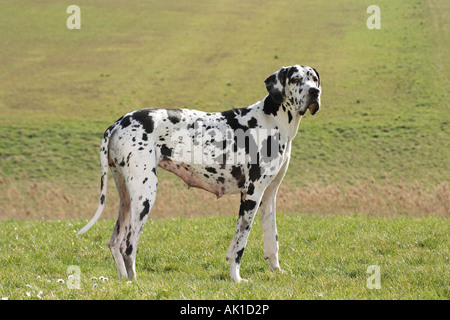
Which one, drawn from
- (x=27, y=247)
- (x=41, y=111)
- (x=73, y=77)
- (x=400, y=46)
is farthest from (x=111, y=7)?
(x=27, y=247)

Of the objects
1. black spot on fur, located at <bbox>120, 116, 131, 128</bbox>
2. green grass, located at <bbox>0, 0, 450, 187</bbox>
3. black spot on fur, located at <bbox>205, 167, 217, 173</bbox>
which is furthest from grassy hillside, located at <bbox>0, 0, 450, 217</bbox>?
black spot on fur, located at <bbox>120, 116, 131, 128</bbox>

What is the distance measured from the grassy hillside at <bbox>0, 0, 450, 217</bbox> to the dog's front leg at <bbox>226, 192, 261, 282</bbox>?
796 cm

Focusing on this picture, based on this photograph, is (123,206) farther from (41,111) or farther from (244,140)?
(41,111)

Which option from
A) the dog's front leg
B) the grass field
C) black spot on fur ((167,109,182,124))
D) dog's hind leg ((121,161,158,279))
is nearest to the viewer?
dog's hind leg ((121,161,158,279))

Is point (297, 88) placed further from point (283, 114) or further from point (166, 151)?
point (166, 151)

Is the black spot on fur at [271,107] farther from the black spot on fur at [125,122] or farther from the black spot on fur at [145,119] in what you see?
the black spot on fur at [125,122]

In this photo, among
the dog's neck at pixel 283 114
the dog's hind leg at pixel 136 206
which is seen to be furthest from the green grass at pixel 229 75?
the dog's hind leg at pixel 136 206

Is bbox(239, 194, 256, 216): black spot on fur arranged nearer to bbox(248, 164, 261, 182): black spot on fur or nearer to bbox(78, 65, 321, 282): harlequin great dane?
bbox(78, 65, 321, 282): harlequin great dane

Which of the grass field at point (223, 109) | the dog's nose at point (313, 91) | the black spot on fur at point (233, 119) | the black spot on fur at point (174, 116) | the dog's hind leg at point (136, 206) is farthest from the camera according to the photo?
the grass field at point (223, 109)

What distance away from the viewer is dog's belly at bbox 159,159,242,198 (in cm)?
757

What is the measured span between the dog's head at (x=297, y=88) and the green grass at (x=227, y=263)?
92.3 inches

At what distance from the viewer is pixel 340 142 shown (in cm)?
2853

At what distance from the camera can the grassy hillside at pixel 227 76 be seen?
25.8 metres

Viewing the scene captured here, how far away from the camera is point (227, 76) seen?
133 feet
